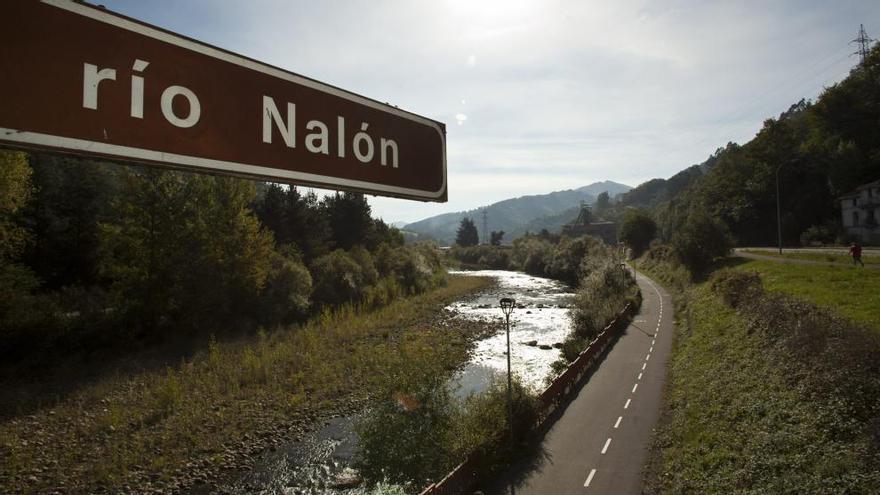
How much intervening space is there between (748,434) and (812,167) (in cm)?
6770

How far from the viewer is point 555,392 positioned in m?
20.4

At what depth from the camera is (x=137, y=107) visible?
168 cm

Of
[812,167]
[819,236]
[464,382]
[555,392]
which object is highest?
[812,167]

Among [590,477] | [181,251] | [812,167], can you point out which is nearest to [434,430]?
[590,477]

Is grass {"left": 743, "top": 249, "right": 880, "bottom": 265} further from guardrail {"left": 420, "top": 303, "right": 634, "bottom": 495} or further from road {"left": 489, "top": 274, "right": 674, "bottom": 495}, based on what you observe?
road {"left": 489, "top": 274, "right": 674, "bottom": 495}

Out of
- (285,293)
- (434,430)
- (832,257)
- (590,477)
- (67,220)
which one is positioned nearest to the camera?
(590,477)

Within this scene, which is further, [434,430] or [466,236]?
[466,236]

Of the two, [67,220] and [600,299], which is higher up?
[67,220]

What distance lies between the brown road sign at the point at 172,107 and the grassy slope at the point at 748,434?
45.5 feet

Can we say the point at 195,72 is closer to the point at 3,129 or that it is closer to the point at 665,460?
the point at 3,129

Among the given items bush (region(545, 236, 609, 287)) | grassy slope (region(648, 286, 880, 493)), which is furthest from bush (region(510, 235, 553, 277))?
grassy slope (region(648, 286, 880, 493))

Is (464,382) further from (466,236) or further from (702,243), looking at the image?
(466,236)

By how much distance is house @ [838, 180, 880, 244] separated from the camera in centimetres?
4878

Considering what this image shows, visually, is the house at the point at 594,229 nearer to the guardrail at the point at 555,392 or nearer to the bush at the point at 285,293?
the guardrail at the point at 555,392
